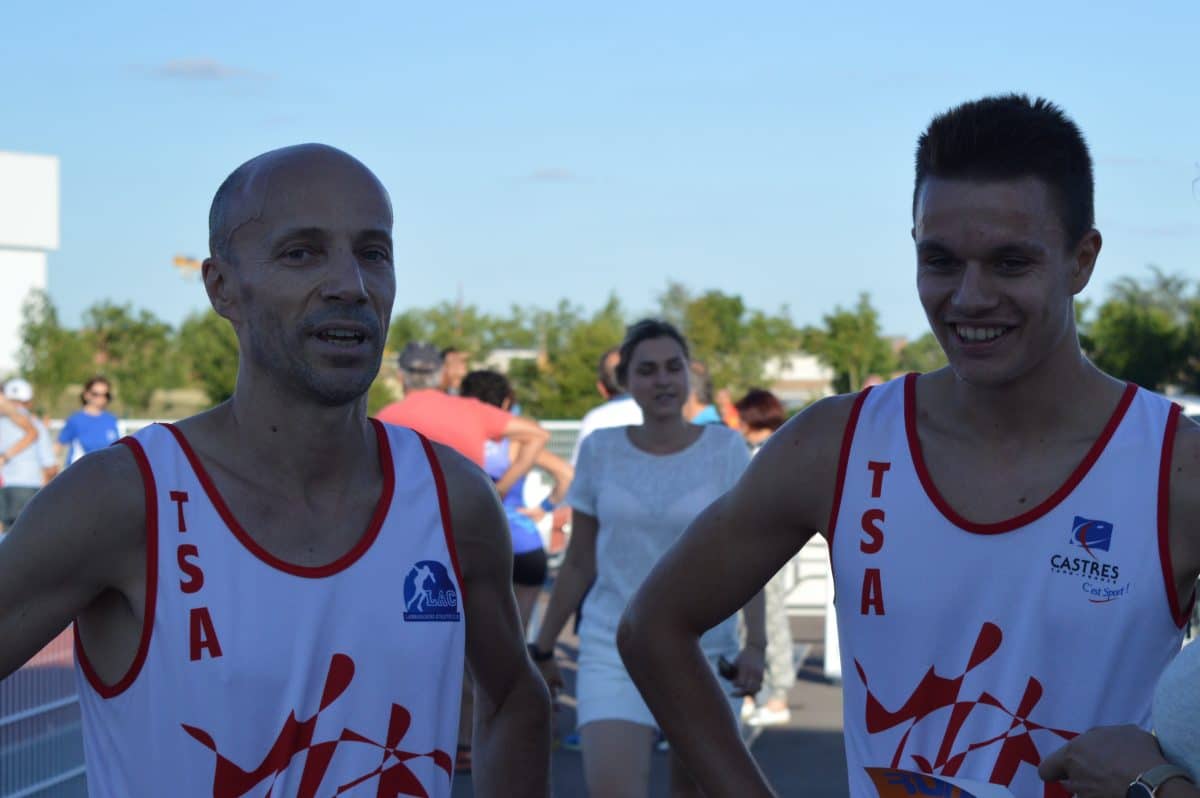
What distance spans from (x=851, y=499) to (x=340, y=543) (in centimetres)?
89

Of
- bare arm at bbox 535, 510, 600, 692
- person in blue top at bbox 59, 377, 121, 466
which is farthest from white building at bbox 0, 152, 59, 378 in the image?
bare arm at bbox 535, 510, 600, 692

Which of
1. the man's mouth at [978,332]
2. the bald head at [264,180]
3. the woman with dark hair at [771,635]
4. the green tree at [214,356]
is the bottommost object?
the woman with dark hair at [771,635]

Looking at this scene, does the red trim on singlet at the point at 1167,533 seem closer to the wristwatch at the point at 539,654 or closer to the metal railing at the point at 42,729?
the metal railing at the point at 42,729

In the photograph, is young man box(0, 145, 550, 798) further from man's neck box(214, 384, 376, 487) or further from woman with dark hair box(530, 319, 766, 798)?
woman with dark hair box(530, 319, 766, 798)

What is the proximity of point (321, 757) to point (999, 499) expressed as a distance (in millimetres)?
1202

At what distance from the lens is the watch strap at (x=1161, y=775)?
6.75 ft

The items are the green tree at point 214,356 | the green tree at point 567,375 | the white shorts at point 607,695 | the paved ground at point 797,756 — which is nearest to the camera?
the white shorts at point 607,695

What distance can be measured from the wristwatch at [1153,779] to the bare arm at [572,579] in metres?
4.68

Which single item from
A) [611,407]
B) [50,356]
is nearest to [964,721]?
[611,407]

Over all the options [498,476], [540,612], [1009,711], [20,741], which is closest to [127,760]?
[1009,711]

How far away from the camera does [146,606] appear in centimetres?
253

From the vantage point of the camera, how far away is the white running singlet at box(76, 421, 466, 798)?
254 centimetres

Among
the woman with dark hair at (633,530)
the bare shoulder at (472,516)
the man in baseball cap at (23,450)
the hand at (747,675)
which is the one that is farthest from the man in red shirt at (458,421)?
the man in baseball cap at (23,450)

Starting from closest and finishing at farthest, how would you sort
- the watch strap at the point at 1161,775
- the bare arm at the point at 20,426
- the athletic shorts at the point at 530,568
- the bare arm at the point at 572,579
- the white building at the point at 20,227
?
the watch strap at the point at 1161,775, the bare arm at the point at 572,579, the athletic shorts at the point at 530,568, the bare arm at the point at 20,426, the white building at the point at 20,227
